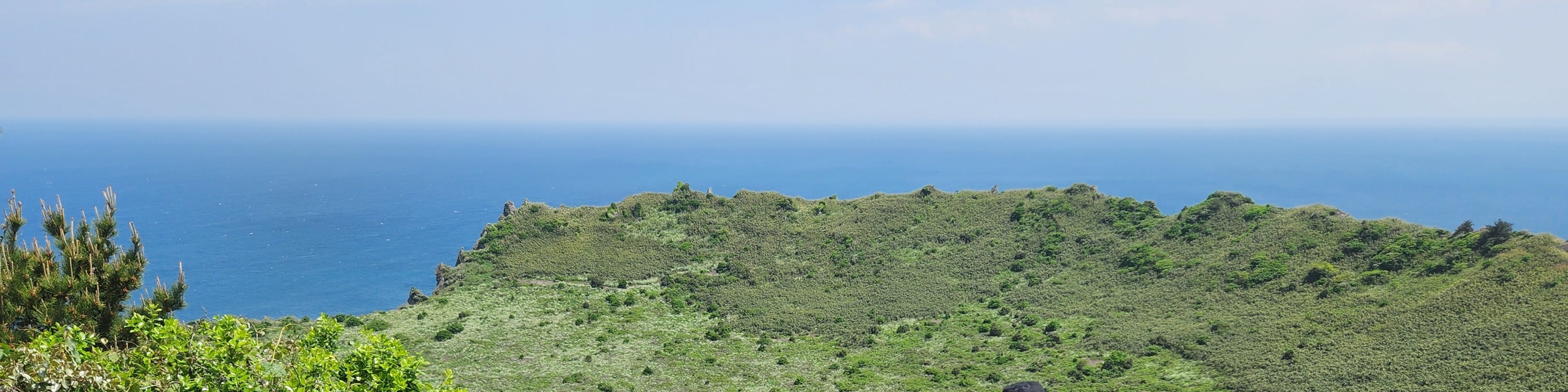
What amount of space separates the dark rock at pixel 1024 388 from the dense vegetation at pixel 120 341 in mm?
28159

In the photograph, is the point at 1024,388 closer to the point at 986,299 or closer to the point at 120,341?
the point at 986,299

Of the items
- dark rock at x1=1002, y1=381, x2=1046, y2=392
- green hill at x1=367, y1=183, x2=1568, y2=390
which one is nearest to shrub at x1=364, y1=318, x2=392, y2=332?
green hill at x1=367, y1=183, x2=1568, y2=390

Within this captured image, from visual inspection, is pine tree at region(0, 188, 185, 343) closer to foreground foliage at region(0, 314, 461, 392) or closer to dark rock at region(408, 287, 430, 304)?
foreground foliage at region(0, 314, 461, 392)

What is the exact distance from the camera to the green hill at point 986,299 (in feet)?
150

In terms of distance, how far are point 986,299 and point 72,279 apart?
184ft

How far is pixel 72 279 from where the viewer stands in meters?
19.5

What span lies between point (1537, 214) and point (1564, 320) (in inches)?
7559

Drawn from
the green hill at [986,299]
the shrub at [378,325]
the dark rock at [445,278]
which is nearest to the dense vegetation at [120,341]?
the green hill at [986,299]

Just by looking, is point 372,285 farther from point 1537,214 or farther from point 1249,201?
point 1537,214

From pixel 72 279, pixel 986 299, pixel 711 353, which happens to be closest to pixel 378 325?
pixel 711 353

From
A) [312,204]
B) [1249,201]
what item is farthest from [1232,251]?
[312,204]

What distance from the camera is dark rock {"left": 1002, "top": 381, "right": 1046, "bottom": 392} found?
132ft

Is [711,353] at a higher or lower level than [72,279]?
lower

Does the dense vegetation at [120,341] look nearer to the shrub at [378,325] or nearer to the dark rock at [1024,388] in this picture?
the dark rock at [1024,388]
